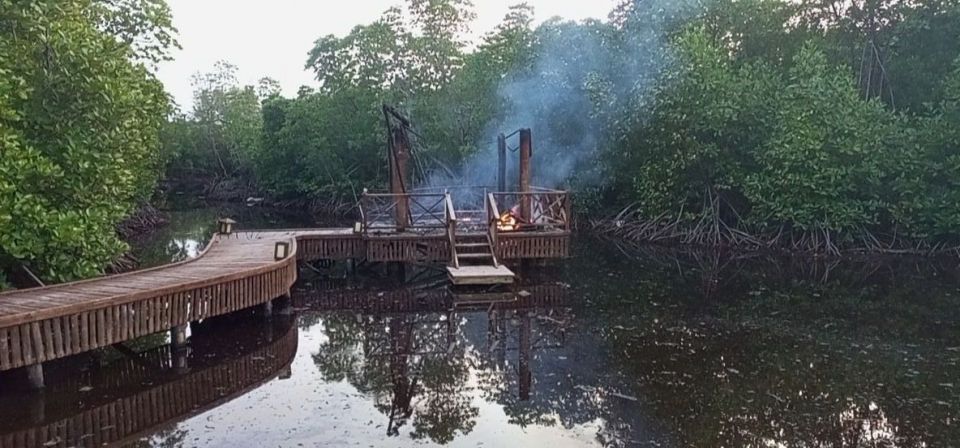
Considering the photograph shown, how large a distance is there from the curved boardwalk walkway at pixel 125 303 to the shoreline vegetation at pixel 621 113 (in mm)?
925

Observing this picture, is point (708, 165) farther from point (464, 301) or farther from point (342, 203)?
point (342, 203)

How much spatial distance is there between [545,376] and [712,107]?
1528 centimetres

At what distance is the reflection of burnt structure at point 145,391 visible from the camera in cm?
688

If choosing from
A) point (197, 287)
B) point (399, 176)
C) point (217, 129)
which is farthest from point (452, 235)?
point (217, 129)

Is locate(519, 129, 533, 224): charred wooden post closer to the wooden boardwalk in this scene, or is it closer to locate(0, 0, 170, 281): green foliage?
the wooden boardwalk

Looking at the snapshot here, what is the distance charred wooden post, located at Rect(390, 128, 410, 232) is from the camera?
1630cm

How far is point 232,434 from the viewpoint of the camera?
270 inches

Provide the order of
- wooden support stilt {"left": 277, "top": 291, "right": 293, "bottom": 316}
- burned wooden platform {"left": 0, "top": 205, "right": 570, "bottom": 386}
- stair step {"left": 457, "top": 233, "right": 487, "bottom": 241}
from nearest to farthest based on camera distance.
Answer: burned wooden platform {"left": 0, "top": 205, "right": 570, "bottom": 386} < wooden support stilt {"left": 277, "top": 291, "right": 293, "bottom": 316} < stair step {"left": 457, "top": 233, "right": 487, "bottom": 241}

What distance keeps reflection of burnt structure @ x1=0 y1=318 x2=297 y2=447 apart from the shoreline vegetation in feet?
6.40

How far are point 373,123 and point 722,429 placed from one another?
28.8m

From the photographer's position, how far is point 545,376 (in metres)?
8.69

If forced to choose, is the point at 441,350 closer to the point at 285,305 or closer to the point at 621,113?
the point at 285,305

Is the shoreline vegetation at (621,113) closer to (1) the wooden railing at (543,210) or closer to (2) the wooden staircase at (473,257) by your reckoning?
(2) the wooden staircase at (473,257)

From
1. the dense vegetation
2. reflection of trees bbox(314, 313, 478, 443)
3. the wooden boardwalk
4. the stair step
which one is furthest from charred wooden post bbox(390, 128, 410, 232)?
the dense vegetation
